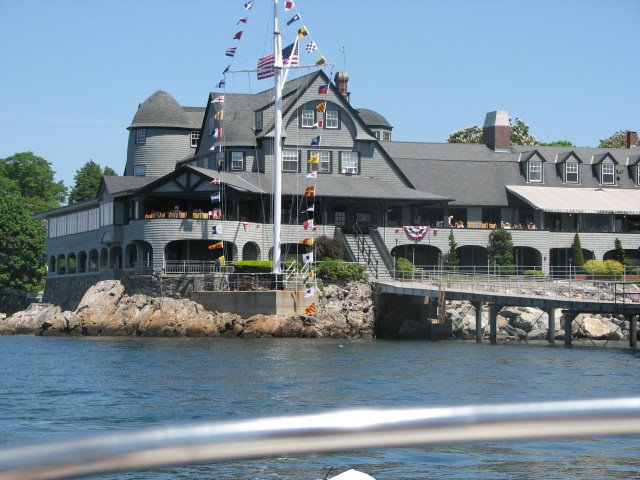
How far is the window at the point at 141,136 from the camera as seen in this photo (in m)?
67.3

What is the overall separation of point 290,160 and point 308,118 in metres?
2.46

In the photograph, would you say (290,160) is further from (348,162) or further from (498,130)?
(498,130)

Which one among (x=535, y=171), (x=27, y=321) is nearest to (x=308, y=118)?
(x=535, y=171)

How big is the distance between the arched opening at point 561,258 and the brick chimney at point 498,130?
416 inches

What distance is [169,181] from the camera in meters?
55.2

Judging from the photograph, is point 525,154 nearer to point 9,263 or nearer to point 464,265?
point 464,265

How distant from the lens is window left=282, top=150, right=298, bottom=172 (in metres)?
58.6

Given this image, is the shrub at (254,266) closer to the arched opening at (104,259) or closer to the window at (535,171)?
the arched opening at (104,259)

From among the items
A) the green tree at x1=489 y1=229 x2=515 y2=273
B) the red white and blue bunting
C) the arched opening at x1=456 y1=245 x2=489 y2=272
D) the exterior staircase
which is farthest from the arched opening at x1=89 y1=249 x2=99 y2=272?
the green tree at x1=489 y1=229 x2=515 y2=273

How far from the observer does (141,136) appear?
222 ft

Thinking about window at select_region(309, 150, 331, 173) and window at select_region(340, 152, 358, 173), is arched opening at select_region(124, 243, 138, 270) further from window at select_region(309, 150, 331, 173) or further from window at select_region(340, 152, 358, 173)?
window at select_region(340, 152, 358, 173)

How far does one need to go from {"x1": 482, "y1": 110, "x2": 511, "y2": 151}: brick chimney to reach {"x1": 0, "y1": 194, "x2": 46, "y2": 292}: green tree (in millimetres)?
33313

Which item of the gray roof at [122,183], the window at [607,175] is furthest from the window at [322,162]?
the window at [607,175]

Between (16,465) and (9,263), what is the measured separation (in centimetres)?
7849
